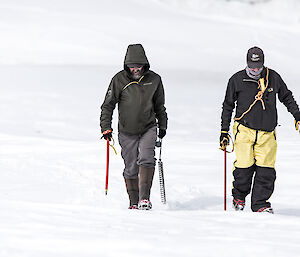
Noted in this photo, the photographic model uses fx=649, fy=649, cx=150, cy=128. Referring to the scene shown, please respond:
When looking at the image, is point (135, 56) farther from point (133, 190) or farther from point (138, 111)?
point (133, 190)

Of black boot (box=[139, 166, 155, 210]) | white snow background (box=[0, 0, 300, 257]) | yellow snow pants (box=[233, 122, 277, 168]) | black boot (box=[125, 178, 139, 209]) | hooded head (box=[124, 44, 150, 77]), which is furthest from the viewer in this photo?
black boot (box=[125, 178, 139, 209])

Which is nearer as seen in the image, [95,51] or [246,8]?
[95,51]

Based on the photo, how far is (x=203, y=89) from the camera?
60.7 feet

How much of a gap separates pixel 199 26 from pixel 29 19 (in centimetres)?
873

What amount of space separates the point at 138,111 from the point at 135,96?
0.45ft

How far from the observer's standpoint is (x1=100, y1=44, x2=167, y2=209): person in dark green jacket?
18.9 ft

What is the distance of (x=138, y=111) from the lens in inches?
227

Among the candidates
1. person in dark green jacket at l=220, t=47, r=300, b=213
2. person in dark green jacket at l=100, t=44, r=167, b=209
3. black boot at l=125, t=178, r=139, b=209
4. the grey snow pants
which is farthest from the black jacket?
black boot at l=125, t=178, r=139, b=209

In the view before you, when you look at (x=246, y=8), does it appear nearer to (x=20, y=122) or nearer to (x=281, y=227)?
(x=20, y=122)

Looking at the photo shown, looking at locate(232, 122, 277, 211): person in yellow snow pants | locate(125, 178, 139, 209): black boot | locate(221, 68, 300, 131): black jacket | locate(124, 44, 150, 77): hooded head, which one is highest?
locate(124, 44, 150, 77): hooded head

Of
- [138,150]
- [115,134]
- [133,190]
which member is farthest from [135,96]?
[115,134]

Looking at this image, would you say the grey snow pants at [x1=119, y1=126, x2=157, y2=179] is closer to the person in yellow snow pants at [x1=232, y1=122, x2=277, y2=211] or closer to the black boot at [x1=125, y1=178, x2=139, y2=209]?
the black boot at [x1=125, y1=178, x2=139, y2=209]

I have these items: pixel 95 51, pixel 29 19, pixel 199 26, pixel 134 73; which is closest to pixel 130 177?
pixel 134 73

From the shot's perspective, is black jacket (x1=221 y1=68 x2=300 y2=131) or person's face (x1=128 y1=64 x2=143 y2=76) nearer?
person's face (x1=128 y1=64 x2=143 y2=76)
